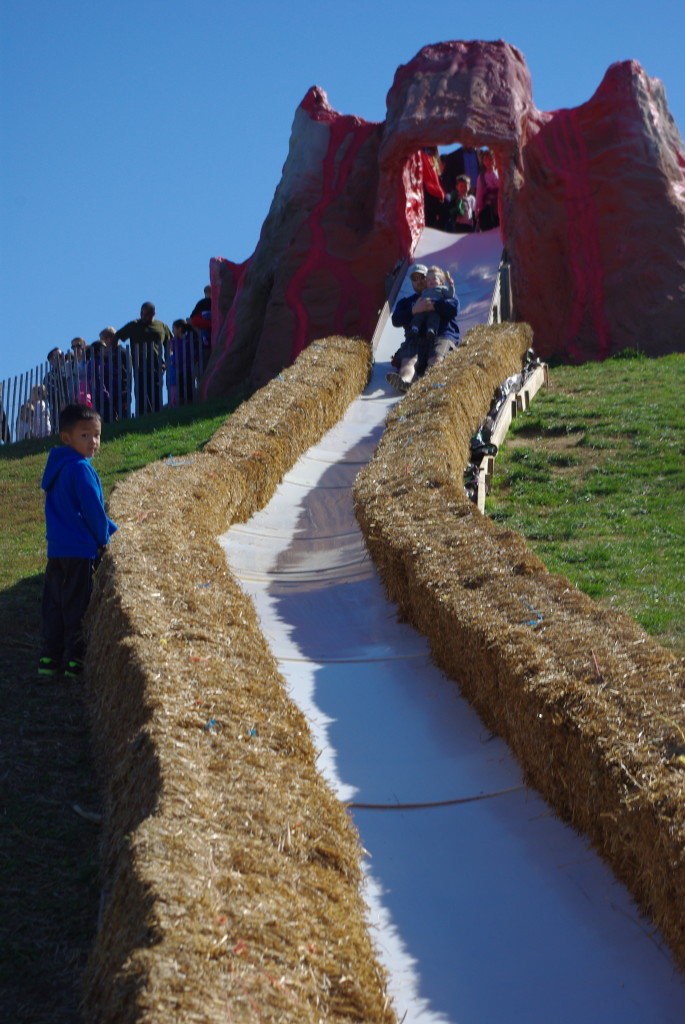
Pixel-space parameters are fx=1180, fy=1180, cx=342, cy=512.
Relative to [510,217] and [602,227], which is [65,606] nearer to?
[510,217]

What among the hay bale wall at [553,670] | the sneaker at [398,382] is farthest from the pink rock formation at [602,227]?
the hay bale wall at [553,670]

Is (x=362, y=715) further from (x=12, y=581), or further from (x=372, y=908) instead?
(x=12, y=581)

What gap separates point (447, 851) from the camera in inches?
199

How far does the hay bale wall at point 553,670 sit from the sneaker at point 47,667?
7.17 feet

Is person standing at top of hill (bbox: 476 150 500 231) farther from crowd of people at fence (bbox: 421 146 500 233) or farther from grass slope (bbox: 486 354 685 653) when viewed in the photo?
grass slope (bbox: 486 354 685 653)

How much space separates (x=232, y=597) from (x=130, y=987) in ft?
12.5

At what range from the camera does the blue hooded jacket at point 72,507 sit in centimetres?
688

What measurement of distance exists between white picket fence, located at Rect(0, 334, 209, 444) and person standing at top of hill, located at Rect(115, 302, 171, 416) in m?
0.02

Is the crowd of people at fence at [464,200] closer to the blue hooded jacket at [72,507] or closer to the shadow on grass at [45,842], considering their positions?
the blue hooded jacket at [72,507]

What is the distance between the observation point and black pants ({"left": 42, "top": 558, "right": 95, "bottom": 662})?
6820 mm

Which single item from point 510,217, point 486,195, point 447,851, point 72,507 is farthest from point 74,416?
point 486,195

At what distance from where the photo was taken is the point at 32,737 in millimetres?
5957

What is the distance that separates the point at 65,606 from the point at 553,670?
304 centimetres

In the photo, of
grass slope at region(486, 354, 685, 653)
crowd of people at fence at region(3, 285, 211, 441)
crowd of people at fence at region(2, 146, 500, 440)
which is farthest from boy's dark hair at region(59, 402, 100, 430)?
crowd of people at fence at region(3, 285, 211, 441)
